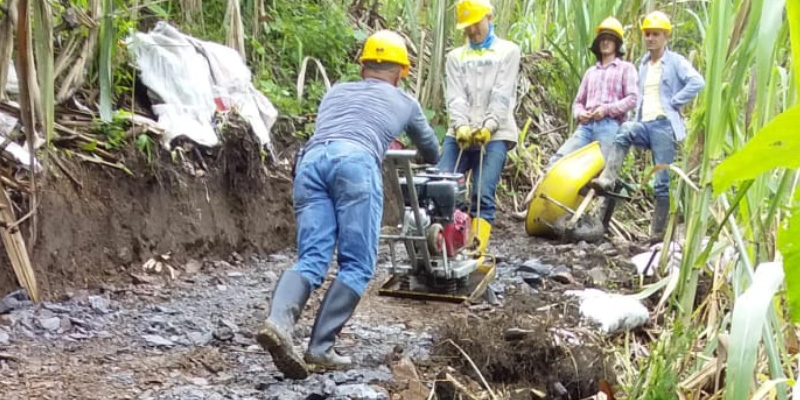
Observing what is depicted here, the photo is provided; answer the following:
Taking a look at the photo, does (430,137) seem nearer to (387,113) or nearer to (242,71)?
(387,113)

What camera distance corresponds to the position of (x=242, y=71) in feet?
18.7

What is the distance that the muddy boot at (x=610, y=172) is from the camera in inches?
232

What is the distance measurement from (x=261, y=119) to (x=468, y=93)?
1.41 meters

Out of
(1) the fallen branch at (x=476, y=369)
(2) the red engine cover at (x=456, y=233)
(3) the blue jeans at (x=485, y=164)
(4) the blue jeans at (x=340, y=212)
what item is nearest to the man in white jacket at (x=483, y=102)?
(3) the blue jeans at (x=485, y=164)

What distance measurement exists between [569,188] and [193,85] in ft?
8.91

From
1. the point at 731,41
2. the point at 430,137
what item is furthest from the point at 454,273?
the point at 731,41

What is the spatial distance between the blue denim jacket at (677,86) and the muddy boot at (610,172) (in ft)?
1.36

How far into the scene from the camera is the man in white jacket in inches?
205

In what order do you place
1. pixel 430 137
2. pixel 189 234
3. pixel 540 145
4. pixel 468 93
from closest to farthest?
pixel 430 137, pixel 189 234, pixel 468 93, pixel 540 145

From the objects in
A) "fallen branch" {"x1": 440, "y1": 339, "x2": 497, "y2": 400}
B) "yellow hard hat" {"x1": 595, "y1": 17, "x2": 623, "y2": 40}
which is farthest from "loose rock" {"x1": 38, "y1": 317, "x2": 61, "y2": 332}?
"yellow hard hat" {"x1": 595, "y1": 17, "x2": 623, "y2": 40}

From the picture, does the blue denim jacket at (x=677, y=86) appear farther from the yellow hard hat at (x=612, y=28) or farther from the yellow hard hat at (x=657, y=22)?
the yellow hard hat at (x=612, y=28)

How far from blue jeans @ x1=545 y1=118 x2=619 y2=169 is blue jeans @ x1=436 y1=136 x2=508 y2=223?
105 centimetres

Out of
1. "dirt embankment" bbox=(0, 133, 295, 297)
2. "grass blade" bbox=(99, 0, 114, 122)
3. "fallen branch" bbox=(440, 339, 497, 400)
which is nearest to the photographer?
"fallen branch" bbox=(440, 339, 497, 400)

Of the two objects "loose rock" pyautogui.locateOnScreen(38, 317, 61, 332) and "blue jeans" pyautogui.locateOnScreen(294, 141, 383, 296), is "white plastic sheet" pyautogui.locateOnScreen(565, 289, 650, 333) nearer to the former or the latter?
"blue jeans" pyautogui.locateOnScreen(294, 141, 383, 296)
